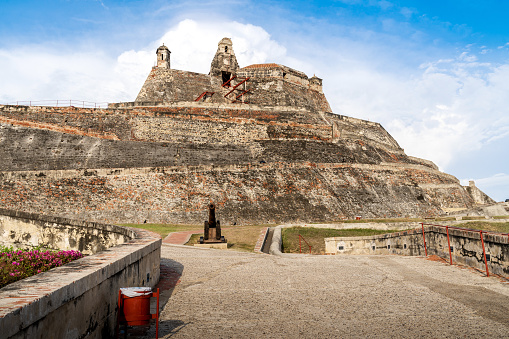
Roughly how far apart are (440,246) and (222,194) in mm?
13852

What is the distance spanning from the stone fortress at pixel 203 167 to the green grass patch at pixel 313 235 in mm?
4670

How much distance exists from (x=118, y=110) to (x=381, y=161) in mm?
21243

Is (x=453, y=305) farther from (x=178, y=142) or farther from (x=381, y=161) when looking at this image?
(x=381, y=161)

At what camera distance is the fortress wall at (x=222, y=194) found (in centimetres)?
1922

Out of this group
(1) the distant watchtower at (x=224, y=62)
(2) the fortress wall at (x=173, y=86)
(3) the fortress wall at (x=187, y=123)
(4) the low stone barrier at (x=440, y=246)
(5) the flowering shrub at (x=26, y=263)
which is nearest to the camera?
(5) the flowering shrub at (x=26, y=263)

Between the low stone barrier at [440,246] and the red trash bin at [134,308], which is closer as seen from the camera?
the red trash bin at [134,308]

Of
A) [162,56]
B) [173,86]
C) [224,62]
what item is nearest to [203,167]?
[173,86]

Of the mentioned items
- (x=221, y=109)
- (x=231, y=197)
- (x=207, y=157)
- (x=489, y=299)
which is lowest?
(x=489, y=299)

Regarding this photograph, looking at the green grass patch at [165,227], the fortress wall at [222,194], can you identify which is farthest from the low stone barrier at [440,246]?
the fortress wall at [222,194]

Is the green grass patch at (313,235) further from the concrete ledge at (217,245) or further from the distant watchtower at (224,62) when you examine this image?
the distant watchtower at (224,62)

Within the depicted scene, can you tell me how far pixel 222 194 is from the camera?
862 inches

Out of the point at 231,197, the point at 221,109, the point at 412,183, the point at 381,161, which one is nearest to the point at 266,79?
the point at 221,109

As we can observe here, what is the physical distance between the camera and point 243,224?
20641 millimetres

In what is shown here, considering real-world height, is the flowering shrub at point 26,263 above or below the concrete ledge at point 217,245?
above
